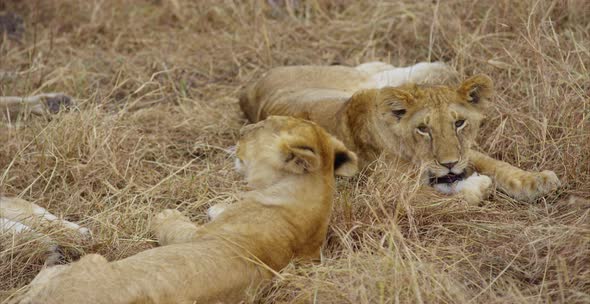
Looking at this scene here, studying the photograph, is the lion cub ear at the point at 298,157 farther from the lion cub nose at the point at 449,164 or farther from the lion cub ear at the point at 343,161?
the lion cub nose at the point at 449,164

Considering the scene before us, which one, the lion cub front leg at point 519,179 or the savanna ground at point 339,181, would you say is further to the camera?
the lion cub front leg at point 519,179

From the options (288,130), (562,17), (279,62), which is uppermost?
(288,130)

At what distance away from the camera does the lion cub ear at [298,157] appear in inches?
125

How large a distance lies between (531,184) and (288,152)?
118cm

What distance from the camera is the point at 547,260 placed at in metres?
3.09

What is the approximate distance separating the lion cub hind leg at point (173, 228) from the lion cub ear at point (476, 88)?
4.34ft

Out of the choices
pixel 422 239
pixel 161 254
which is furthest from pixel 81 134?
pixel 422 239

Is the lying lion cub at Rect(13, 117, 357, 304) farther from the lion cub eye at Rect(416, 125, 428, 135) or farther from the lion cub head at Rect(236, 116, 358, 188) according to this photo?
the lion cub eye at Rect(416, 125, 428, 135)

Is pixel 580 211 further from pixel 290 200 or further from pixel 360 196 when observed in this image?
pixel 290 200

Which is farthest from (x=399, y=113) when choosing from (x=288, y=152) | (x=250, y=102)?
(x=250, y=102)

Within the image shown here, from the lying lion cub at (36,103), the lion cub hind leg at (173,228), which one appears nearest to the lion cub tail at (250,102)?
the lying lion cub at (36,103)

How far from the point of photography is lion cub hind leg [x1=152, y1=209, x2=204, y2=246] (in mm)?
3467

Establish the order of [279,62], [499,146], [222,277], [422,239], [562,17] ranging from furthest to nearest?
[279,62] < [562,17] < [499,146] < [422,239] < [222,277]

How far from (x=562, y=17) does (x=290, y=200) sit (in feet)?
9.03
